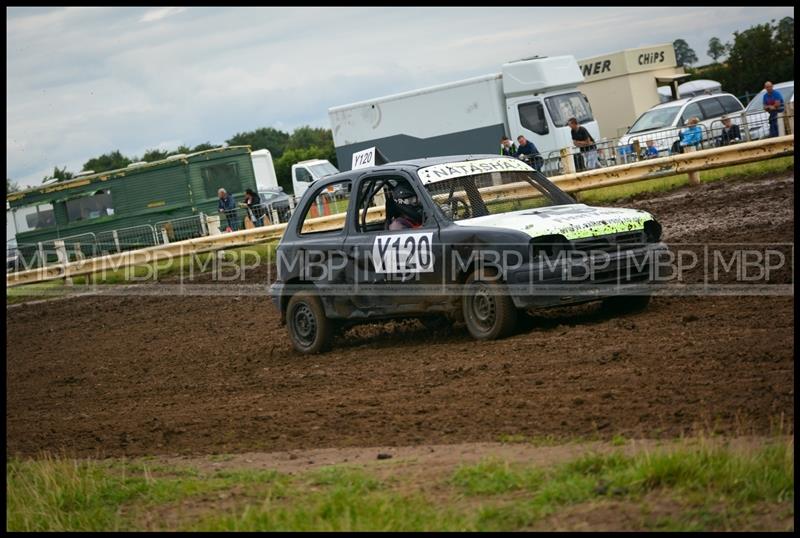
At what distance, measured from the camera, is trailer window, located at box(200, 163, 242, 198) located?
34.2 metres

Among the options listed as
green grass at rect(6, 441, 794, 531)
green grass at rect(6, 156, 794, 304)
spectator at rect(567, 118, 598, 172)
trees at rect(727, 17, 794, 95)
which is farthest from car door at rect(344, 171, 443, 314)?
trees at rect(727, 17, 794, 95)

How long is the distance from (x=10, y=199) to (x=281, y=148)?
161ft

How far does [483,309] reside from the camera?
398 inches

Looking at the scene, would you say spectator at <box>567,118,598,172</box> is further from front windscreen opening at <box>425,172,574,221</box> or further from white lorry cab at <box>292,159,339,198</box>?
white lorry cab at <box>292,159,339,198</box>

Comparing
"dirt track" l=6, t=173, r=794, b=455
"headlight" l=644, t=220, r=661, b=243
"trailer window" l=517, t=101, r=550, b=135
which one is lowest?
"dirt track" l=6, t=173, r=794, b=455

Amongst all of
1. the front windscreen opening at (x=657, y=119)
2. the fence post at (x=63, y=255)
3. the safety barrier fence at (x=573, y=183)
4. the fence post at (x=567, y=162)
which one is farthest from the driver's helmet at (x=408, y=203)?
the front windscreen opening at (x=657, y=119)

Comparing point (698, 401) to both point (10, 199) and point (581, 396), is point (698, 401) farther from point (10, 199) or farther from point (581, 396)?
point (10, 199)

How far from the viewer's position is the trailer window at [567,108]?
31.7m

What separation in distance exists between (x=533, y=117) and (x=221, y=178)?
31.0 feet

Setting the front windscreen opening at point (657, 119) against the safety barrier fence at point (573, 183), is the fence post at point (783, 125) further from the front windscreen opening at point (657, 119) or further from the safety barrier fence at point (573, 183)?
the front windscreen opening at point (657, 119)

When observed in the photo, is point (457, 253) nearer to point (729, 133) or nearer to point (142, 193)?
point (729, 133)

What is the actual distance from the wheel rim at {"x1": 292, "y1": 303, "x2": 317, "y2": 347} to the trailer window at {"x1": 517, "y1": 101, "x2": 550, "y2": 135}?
68.7ft

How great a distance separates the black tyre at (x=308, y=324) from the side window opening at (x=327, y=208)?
71 centimetres

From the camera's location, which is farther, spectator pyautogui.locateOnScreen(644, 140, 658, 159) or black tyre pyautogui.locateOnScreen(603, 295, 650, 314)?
spectator pyautogui.locateOnScreen(644, 140, 658, 159)
